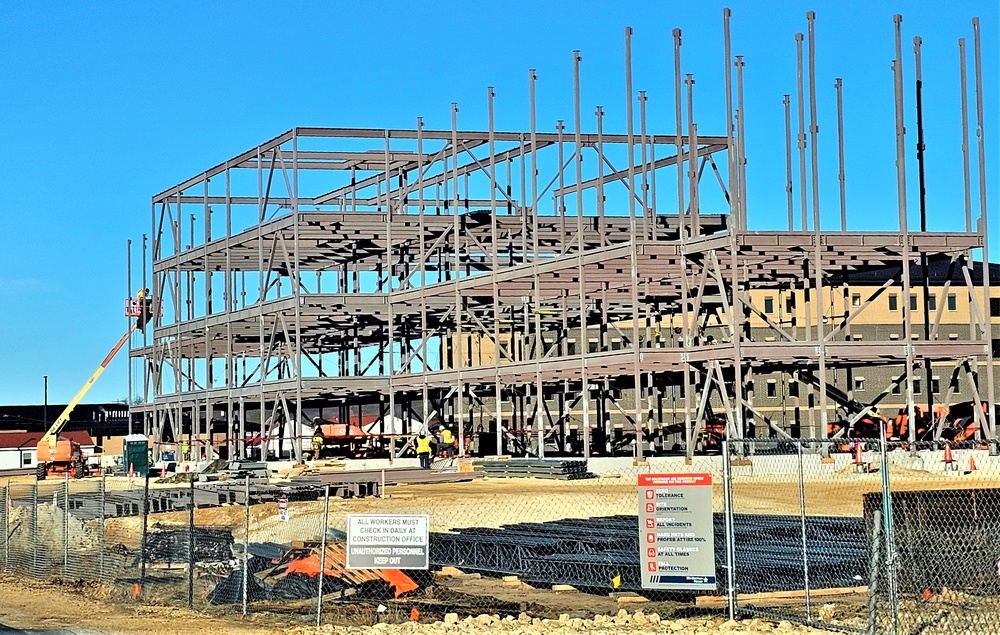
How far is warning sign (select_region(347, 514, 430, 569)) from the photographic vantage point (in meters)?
15.5

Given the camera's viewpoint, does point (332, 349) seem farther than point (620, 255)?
Yes

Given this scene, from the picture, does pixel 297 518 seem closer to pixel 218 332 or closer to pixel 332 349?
pixel 218 332

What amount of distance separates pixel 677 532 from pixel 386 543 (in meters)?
3.26

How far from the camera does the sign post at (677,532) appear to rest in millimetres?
14562

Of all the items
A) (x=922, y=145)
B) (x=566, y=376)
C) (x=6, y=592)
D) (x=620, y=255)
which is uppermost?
(x=922, y=145)

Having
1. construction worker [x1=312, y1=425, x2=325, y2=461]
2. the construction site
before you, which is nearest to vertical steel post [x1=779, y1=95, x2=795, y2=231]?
the construction site

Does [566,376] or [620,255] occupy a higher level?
[620,255]

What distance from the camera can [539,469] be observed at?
45844 millimetres

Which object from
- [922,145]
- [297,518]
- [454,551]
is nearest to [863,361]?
[922,145]

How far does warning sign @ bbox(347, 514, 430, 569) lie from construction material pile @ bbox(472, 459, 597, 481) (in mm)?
29117

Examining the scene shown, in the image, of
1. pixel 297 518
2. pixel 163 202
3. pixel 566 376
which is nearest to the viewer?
pixel 297 518

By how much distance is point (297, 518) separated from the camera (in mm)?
31672

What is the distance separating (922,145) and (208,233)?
3457 centimetres

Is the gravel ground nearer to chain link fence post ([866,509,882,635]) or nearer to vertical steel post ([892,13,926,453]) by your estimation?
chain link fence post ([866,509,882,635])
